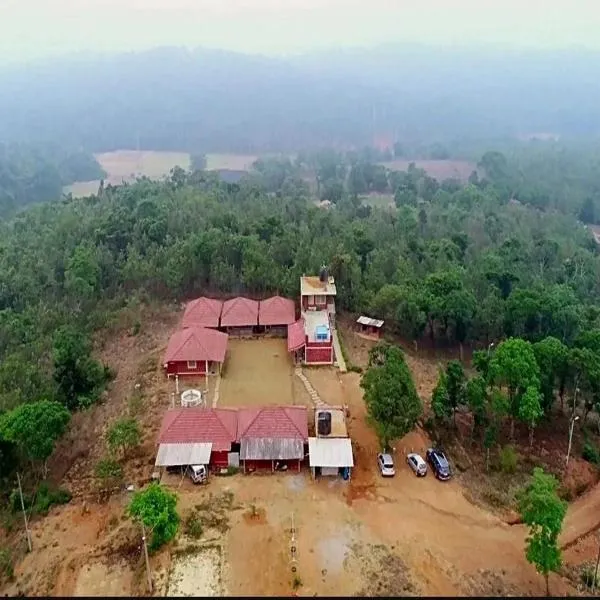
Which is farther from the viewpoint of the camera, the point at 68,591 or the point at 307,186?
the point at 307,186

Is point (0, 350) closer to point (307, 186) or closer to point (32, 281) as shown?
point (32, 281)

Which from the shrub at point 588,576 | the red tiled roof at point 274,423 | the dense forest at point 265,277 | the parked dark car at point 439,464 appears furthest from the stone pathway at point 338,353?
the shrub at point 588,576

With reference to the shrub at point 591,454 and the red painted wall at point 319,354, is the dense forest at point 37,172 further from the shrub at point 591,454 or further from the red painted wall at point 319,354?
the shrub at point 591,454

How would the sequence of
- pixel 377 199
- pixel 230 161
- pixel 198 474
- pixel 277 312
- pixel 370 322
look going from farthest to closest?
pixel 230 161, pixel 377 199, pixel 370 322, pixel 277 312, pixel 198 474

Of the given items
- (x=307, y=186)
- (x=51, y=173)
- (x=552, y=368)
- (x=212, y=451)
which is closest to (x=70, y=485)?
(x=212, y=451)

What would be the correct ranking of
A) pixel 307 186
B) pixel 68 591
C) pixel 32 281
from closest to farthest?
1. pixel 68 591
2. pixel 32 281
3. pixel 307 186

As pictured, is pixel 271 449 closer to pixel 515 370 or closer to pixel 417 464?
pixel 417 464

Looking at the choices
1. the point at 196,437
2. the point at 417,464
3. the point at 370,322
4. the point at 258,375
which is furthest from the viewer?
the point at 370,322

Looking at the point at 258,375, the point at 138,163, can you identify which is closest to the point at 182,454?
the point at 258,375
